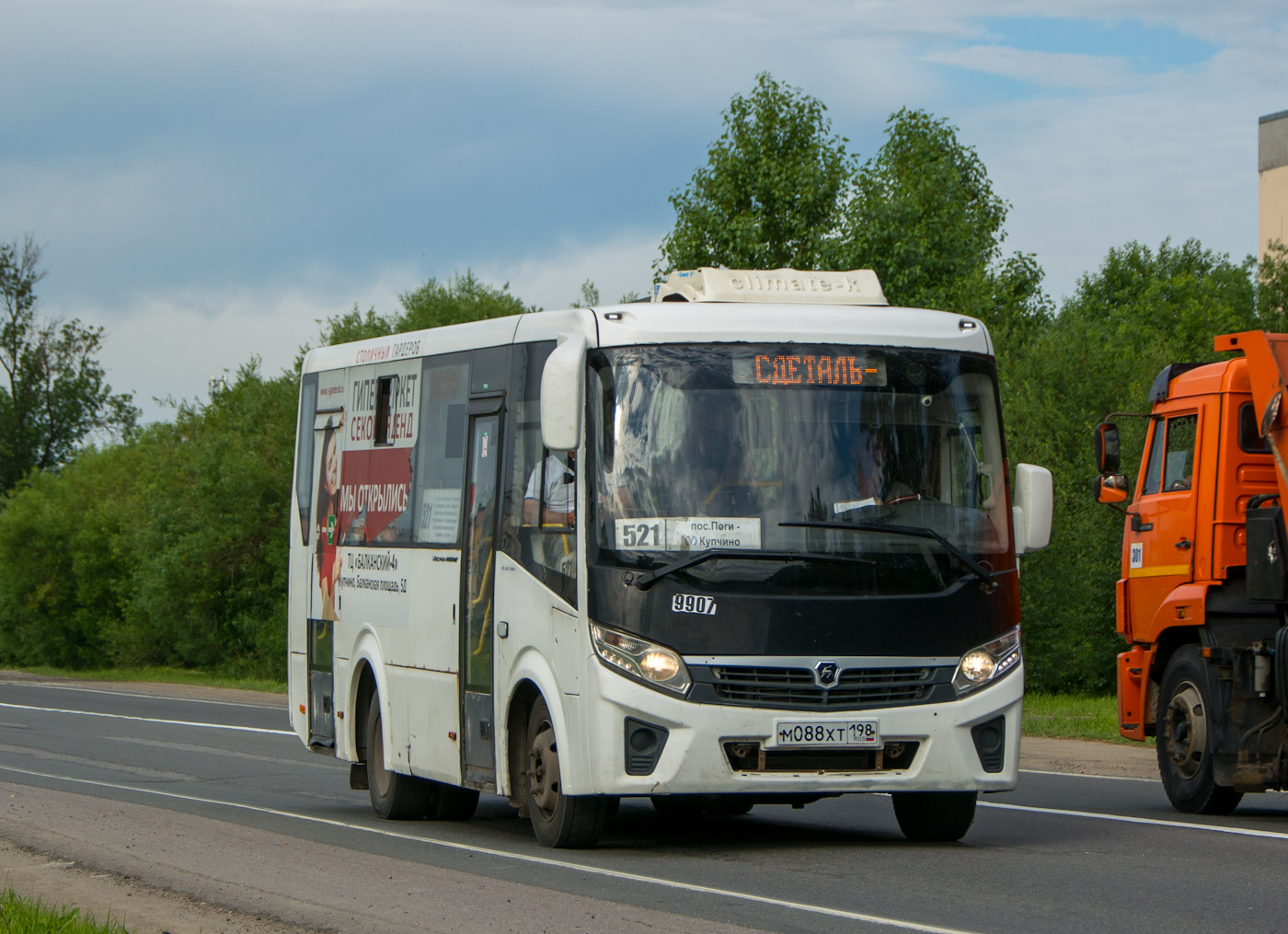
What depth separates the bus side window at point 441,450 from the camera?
11719mm

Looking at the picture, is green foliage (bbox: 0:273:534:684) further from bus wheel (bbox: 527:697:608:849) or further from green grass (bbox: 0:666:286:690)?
bus wheel (bbox: 527:697:608:849)

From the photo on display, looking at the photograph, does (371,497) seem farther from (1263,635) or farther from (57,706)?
(57,706)

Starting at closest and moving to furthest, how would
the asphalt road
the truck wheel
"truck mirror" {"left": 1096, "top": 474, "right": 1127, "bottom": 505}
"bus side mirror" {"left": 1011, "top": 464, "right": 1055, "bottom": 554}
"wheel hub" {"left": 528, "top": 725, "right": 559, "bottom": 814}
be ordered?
the asphalt road → "wheel hub" {"left": 528, "top": 725, "right": 559, "bottom": 814} → "bus side mirror" {"left": 1011, "top": 464, "right": 1055, "bottom": 554} → the truck wheel → "truck mirror" {"left": 1096, "top": 474, "right": 1127, "bottom": 505}

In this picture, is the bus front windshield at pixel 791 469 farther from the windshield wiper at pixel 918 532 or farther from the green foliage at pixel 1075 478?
the green foliage at pixel 1075 478

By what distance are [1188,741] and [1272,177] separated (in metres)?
47.4

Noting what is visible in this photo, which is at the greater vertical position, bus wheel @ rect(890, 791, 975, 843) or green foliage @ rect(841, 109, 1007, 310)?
green foliage @ rect(841, 109, 1007, 310)

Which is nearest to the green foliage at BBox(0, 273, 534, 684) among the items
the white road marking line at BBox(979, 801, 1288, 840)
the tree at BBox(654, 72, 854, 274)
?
the tree at BBox(654, 72, 854, 274)

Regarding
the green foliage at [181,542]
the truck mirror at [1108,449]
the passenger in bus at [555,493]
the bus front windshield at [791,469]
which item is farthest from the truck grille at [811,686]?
the green foliage at [181,542]

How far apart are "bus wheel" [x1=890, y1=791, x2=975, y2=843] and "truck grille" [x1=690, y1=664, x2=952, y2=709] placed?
3.02 ft

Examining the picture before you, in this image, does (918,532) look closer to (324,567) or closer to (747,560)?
(747,560)

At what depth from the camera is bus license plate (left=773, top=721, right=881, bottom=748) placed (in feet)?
31.3

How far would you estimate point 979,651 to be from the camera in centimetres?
997

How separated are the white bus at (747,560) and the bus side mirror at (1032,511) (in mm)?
16

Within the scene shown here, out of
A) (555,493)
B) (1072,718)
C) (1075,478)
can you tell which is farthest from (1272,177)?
(555,493)
